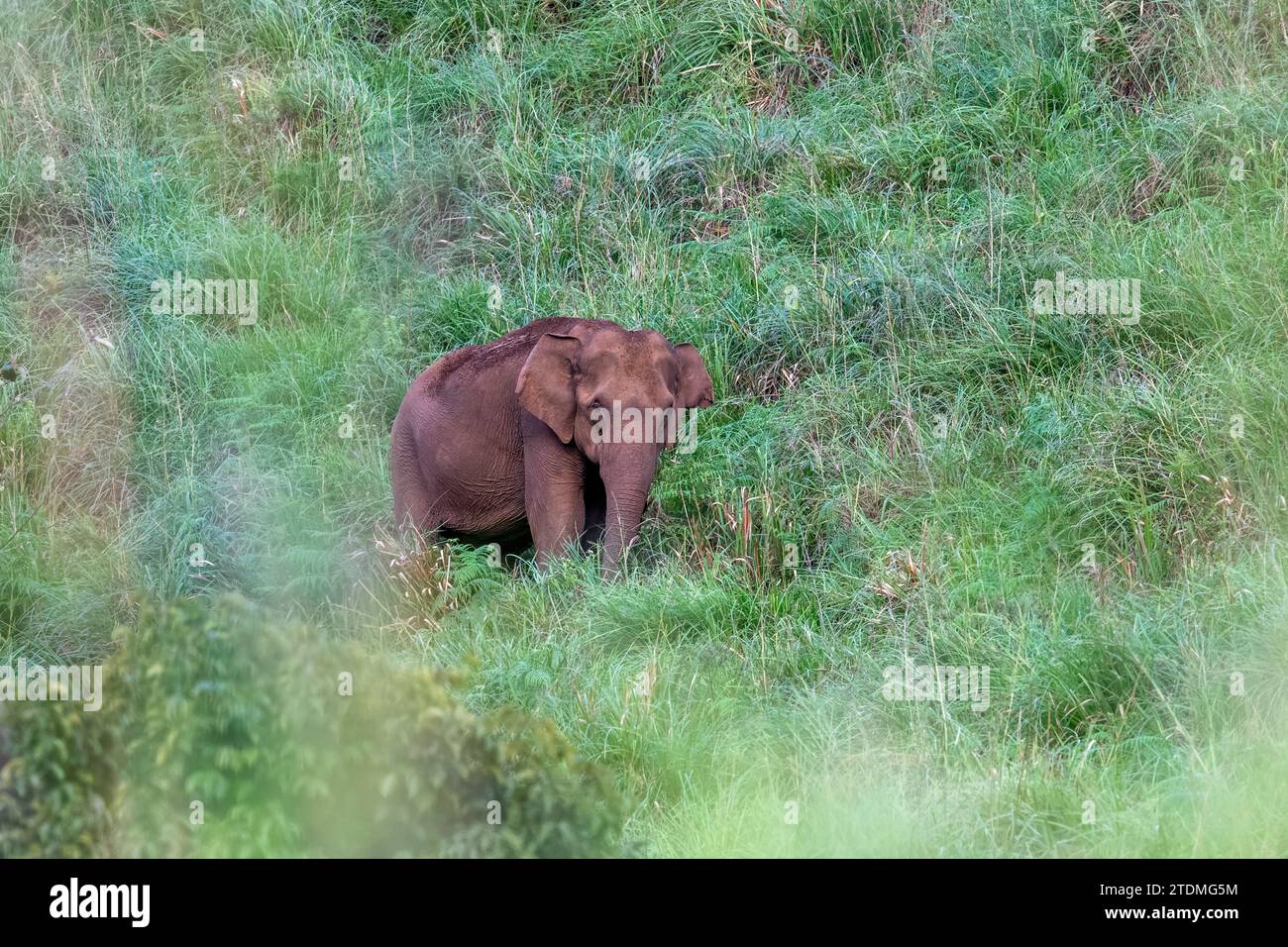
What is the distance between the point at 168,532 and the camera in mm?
10539

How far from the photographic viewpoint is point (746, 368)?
1100 cm

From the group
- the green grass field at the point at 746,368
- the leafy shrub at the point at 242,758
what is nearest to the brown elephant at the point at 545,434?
the green grass field at the point at 746,368

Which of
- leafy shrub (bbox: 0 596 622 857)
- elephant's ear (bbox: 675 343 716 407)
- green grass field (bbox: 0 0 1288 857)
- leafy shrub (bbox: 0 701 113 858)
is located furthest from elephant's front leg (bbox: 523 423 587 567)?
leafy shrub (bbox: 0 701 113 858)

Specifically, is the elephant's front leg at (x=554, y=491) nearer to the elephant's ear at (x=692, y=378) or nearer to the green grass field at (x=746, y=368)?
the green grass field at (x=746, y=368)

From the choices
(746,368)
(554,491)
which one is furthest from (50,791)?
(746,368)

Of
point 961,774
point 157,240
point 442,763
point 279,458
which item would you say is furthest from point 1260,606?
point 157,240

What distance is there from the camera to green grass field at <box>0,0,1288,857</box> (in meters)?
6.58

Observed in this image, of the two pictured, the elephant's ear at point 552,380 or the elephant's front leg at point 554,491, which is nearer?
the elephant's ear at point 552,380

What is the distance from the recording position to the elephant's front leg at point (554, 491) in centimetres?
942

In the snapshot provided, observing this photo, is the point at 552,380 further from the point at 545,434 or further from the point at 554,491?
the point at 554,491

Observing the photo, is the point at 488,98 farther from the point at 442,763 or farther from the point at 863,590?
the point at 442,763

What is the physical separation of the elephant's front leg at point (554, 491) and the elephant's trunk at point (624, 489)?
41cm

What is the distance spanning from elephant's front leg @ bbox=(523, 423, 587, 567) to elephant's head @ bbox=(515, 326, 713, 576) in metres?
0.16

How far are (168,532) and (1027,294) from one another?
5094 millimetres
